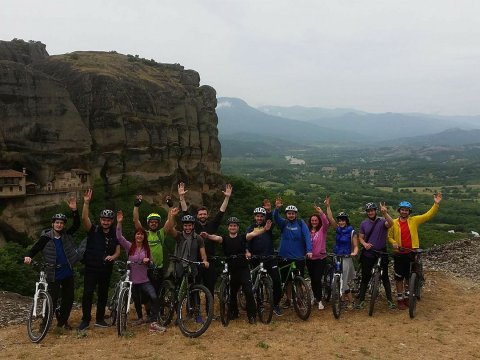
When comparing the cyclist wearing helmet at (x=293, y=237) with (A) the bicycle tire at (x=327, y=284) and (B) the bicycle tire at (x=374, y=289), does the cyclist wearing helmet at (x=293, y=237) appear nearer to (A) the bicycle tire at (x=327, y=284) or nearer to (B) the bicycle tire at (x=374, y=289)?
(A) the bicycle tire at (x=327, y=284)

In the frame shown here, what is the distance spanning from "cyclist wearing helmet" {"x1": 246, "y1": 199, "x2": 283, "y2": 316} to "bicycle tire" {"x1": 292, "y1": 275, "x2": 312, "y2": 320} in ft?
1.37

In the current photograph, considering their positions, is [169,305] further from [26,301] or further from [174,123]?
[174,123]

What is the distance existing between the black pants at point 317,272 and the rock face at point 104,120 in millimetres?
28752

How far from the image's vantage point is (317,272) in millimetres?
10953

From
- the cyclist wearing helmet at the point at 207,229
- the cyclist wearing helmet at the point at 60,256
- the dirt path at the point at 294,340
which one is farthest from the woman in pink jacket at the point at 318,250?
the cyclist wearing helmet at the point at 60,256

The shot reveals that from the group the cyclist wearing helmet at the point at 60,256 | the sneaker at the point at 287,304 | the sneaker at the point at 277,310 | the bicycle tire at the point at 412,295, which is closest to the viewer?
the cyclist wearing helmet at the point at 60,256

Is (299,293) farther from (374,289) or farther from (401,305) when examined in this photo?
(401,305)

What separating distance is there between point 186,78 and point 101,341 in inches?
1718

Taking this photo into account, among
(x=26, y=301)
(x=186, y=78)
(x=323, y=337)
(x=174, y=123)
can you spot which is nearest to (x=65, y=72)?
(x=174, y=123)

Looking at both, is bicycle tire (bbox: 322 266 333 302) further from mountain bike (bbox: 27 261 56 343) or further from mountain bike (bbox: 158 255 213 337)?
mountain bike (bbox: 27 261 56 343)

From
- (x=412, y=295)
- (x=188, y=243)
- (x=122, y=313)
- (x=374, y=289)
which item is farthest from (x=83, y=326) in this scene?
(x=412, y=295)

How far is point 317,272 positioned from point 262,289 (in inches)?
56.4

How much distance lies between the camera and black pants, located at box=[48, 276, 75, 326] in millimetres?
9555

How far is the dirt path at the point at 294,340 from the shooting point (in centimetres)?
829
